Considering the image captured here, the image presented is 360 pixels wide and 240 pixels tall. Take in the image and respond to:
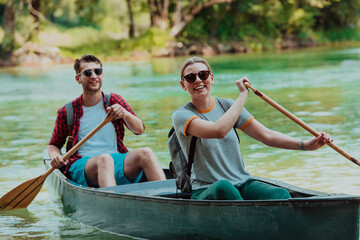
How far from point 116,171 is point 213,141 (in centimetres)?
151

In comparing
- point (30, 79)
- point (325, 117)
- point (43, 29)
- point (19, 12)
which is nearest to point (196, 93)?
point (325, 117)

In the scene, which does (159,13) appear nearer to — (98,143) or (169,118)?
(169,118)

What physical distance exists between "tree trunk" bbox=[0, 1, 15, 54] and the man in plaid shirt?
28.3 metres

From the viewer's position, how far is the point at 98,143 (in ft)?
19.0

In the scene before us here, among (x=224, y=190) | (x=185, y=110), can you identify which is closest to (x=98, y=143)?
(x=185, y=110)

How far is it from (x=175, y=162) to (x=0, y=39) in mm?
31443

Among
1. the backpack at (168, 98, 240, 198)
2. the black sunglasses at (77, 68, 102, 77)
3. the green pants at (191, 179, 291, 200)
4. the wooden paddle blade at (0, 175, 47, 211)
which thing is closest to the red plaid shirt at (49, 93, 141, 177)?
the black sunglasses at (77, 68, 102, 77)

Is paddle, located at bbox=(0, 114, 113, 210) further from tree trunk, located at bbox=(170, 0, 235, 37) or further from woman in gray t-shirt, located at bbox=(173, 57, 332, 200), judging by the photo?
tree trunk, located at bbox=(170, 0, 235, 37)

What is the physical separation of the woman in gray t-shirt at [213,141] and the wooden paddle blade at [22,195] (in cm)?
239

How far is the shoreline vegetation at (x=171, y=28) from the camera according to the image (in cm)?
3419

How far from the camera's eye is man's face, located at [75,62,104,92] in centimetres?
562

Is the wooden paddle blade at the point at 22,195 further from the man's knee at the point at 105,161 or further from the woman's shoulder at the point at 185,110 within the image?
the woman's shoulder at the point at 185,110

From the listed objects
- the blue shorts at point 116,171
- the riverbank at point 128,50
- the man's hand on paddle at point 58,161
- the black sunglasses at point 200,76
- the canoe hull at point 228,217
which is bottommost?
the canoe hull at point 228,217

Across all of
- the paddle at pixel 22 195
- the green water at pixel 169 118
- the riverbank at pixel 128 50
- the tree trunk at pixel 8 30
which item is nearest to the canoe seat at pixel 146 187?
the green water at pixel 169 118
